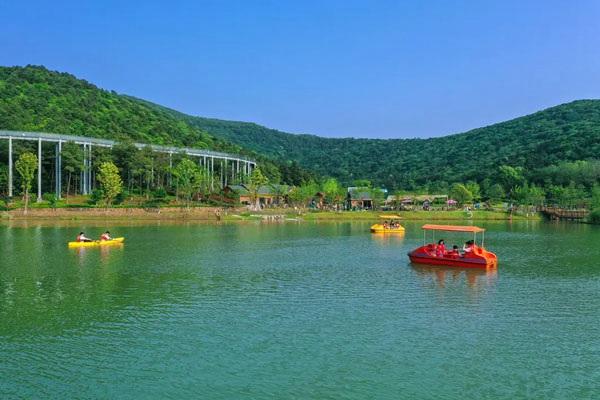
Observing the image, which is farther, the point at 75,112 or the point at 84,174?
the point at 75,112

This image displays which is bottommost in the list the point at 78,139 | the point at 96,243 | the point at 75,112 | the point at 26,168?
the point at 96,243

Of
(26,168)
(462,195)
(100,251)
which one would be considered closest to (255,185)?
(462,195)

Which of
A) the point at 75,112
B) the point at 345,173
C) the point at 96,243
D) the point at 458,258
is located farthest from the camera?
the point at 345,173

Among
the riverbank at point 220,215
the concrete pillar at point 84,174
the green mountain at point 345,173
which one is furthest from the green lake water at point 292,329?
the green mountain at point 345,173

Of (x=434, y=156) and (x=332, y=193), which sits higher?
(x=434, y=156)

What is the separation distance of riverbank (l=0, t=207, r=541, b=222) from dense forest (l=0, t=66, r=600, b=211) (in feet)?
73.6

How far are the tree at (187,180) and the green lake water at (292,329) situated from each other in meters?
49.6

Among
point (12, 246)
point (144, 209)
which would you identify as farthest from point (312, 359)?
point (144, 209)

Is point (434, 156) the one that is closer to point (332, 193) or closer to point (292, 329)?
point (332, 193)

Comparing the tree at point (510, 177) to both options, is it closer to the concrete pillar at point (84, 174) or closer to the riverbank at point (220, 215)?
the riverbank at point (220, 215)

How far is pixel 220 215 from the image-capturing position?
79.3 m

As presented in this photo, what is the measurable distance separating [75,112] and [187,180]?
49953 millimetres

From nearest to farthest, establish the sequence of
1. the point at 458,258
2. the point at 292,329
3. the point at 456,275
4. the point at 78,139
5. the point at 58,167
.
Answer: the point at 292,329
the point at 456,275
the point at 458,258
the point at 58,167
the point at 78,139

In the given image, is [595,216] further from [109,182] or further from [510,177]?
[109,182]
